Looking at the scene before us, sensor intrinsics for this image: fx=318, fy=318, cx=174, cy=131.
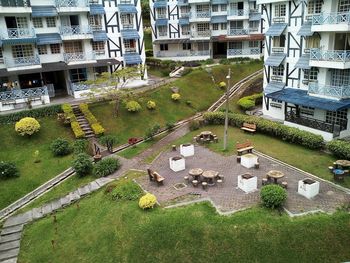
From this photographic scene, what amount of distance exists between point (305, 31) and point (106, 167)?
2106 centimetres

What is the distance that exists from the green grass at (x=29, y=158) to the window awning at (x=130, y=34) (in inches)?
644

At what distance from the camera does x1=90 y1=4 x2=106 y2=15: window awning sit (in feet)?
127

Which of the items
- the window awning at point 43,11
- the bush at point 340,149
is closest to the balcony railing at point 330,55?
the bush at point 340,149

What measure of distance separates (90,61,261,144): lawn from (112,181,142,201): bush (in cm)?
994

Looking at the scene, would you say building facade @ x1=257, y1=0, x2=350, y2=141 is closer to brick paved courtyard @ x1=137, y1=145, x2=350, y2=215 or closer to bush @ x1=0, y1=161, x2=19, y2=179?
brick paved courtyard @ x1=137, y1=145, x2=350, y2=215

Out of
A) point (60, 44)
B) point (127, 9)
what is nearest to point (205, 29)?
point (127, 9)

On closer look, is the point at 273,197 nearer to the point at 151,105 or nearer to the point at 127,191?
the point at 127,191

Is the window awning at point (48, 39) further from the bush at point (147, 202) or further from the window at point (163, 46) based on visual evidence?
the bush at point (147, 202)

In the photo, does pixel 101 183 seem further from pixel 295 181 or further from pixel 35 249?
pixel 295 181

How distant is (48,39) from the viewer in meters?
36.9

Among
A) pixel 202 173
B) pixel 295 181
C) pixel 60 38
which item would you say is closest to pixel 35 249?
pixel 202 173

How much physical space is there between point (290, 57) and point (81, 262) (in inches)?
1035

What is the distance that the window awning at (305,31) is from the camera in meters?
28.2

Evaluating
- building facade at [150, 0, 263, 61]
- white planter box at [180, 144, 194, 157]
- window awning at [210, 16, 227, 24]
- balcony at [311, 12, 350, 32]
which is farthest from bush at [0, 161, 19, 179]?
window awning at [210, 16, 227, 24]
